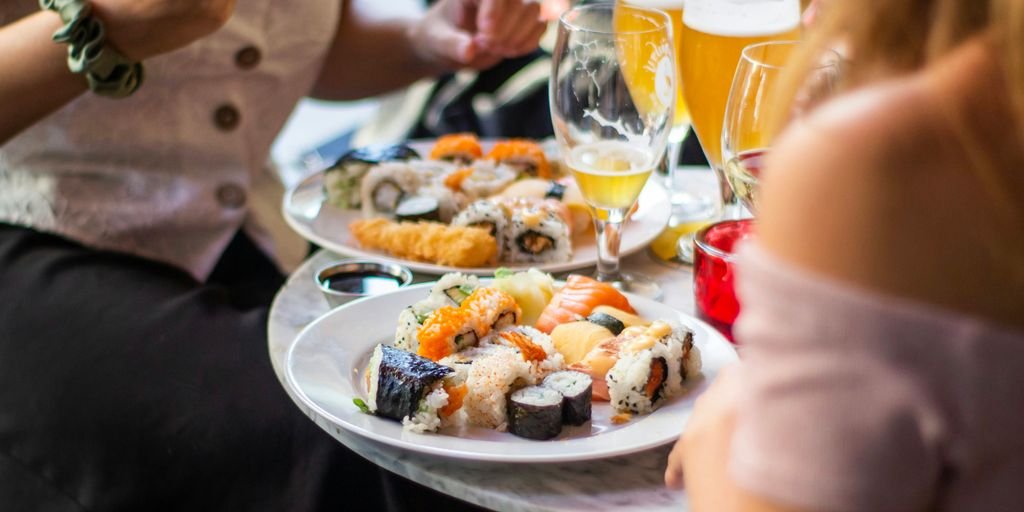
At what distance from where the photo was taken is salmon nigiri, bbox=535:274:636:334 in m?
1.01

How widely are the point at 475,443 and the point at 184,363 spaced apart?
→ 0.51m

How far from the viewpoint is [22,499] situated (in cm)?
124

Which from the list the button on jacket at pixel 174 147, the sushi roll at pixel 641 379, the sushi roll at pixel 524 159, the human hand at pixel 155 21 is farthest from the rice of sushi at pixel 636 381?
the button on jacket at pixel 174 147

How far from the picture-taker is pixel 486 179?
1.40 m

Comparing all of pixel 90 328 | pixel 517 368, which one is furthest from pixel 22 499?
pixel 517 368

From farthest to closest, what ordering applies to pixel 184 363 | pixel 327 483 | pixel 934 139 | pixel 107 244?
pixel 107 244 < pixel 184 363 < pixel 327 483 < pixel 934 139

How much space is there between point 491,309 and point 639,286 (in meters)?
0.27

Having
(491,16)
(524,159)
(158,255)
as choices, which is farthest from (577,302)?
(158,255)

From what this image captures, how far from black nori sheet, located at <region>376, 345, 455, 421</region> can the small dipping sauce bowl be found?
270 mm

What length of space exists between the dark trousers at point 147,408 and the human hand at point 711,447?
0.34 m

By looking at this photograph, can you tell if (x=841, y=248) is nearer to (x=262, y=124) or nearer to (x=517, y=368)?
(x=517, y=368)

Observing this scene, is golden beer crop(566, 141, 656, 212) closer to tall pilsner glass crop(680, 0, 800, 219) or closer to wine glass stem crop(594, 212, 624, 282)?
wine glass stem crop(594, 212, 624, 282)

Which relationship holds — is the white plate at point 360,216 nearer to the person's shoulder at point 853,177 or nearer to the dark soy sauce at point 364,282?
the dark soy sauce at point 364,282

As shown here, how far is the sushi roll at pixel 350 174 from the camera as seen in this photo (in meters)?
1.40
